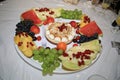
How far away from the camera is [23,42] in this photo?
56.3 inches

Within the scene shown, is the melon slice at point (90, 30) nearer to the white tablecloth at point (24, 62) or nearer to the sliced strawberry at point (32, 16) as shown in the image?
the white tablecloth at point (24, 62)

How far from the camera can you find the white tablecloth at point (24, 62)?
134 centimetres

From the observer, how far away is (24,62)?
140 centimetres

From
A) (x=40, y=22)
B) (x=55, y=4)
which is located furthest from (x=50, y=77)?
(x=55, y=4)

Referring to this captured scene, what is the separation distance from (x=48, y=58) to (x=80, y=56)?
23cm

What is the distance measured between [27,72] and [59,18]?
66cm

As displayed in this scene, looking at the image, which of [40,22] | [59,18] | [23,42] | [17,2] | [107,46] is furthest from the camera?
[17,2]

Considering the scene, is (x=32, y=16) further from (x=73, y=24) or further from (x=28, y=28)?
(x=73, y=24)

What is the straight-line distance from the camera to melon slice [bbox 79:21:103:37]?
1594mm

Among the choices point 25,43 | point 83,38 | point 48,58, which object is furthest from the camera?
point 83,38

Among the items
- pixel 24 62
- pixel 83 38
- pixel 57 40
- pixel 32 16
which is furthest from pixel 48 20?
pixel 24 62

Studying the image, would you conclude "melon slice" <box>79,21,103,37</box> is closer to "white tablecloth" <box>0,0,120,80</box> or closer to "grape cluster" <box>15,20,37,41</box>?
"white tablecloth" <box>0,0,120,80</box>

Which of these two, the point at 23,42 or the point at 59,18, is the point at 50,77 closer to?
the point at 23,42

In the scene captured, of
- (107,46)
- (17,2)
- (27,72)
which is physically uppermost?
(17,2)
